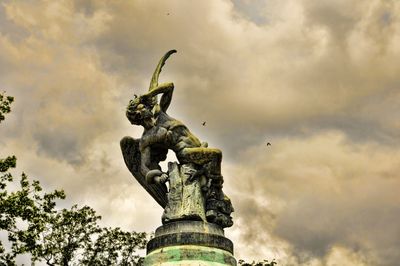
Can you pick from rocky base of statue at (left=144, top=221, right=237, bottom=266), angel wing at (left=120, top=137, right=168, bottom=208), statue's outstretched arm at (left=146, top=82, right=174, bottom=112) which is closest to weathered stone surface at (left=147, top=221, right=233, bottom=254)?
rocky base of statue at (left=144, top=221, right=237, bottom=266)

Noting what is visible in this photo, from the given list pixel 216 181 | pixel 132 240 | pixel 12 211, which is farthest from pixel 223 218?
pixel 132 240

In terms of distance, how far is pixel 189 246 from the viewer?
10289 millimetres

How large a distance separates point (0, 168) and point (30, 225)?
7.52ft

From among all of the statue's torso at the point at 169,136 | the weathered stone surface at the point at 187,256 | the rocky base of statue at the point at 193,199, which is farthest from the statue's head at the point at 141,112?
the weathered stone surface at the point at 187,256

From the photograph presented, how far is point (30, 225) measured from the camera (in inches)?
850

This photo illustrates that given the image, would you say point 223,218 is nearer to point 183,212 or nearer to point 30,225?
point 183,212

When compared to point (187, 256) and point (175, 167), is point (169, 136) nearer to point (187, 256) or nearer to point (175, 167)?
point (175, 167)

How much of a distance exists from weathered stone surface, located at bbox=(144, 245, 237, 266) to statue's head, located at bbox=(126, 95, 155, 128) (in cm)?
254

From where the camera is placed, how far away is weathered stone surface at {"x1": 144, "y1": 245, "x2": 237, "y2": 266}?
33.3 ft

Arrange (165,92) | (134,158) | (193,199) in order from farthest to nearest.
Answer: (134,158) < (165,92) < (193,199)

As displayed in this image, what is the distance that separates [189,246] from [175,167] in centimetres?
168

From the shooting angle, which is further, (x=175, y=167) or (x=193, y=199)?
(x=175, y=167)

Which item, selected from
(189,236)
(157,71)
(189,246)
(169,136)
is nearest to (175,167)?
(169,136)

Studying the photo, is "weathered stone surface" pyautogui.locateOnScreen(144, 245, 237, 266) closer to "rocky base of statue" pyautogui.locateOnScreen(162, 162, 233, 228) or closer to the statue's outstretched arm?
"rocky base of statue" pyautogui.locateOnScreen(162, 162, 233, 228)
